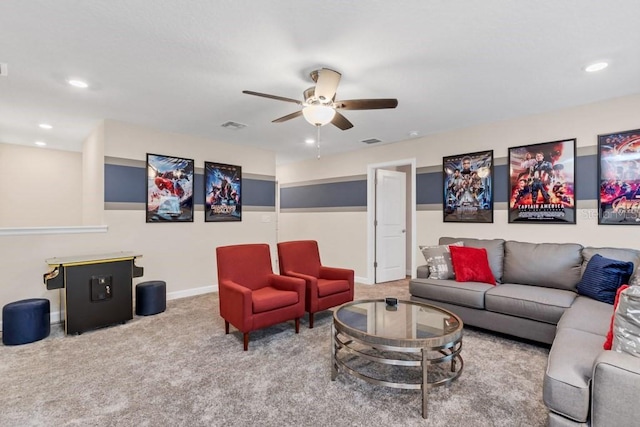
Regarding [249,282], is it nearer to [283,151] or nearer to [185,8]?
[185,8]

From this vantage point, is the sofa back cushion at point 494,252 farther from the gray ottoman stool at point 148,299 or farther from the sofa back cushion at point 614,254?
the gray ottoman stool at point 148,299

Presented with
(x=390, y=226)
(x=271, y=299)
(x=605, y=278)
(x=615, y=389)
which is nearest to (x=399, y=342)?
(x=615, y=389)

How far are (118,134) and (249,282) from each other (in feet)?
9.00

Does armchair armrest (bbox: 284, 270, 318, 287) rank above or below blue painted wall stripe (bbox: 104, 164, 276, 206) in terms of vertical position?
below

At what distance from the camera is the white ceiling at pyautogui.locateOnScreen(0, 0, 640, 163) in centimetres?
198

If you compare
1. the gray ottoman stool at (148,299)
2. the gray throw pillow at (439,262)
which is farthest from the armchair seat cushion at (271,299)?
the gray throw pillow at (439,262)

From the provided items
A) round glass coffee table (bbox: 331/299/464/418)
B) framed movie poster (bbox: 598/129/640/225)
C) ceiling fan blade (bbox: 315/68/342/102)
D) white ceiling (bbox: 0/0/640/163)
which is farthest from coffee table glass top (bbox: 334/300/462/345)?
framed movie poster (bbox: 598/129/640/225)

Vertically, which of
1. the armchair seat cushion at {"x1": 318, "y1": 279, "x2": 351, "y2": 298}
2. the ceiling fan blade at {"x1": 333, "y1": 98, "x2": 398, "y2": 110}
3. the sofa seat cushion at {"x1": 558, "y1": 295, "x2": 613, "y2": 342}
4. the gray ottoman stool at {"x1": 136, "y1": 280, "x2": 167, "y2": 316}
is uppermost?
the ceiling fan blade at {"x1": 333, "y1": 98, "x2": 398, "y2": 110}

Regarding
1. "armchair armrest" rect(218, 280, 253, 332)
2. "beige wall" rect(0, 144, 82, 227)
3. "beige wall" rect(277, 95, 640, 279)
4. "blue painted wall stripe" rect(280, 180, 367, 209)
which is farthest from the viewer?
"blue painted wall stripe" rect(280, 180, 367, 209)

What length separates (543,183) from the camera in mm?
3811

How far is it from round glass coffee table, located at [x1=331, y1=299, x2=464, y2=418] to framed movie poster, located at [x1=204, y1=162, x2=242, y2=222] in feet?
10.4

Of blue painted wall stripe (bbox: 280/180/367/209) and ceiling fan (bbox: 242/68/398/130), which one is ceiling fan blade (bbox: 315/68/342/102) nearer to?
ceiling fan (bbox: 242/68/398/130)

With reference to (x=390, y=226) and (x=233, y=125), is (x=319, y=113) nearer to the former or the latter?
(x=233, y=125)

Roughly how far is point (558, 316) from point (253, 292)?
2844mm
